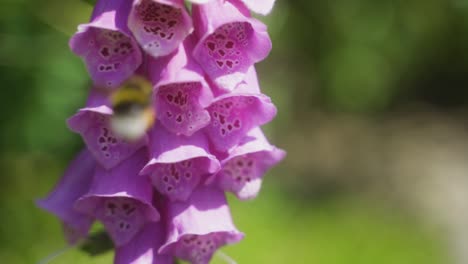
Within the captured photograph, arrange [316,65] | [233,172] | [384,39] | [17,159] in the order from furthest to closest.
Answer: [316,65]
[384,39]
[17,159]
[233,172]

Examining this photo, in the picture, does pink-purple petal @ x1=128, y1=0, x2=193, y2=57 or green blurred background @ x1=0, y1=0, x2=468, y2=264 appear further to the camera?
green blurred background @ x1=0, y1=0, x2=468, y2=264

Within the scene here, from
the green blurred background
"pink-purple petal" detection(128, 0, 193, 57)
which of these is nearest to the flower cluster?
"pink-purple petal" detection(128, 0, 193, 57)

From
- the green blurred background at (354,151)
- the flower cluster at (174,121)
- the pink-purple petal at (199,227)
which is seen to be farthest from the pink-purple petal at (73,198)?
the green blurred background at (354,151)

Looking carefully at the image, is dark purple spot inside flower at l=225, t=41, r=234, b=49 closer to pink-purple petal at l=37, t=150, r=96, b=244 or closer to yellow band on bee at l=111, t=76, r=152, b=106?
yellow band on bee at l=111, t=76, r=152, b=106

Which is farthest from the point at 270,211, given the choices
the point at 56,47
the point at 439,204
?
the point at 56,47

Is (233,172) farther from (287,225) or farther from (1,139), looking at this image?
(287,225)
